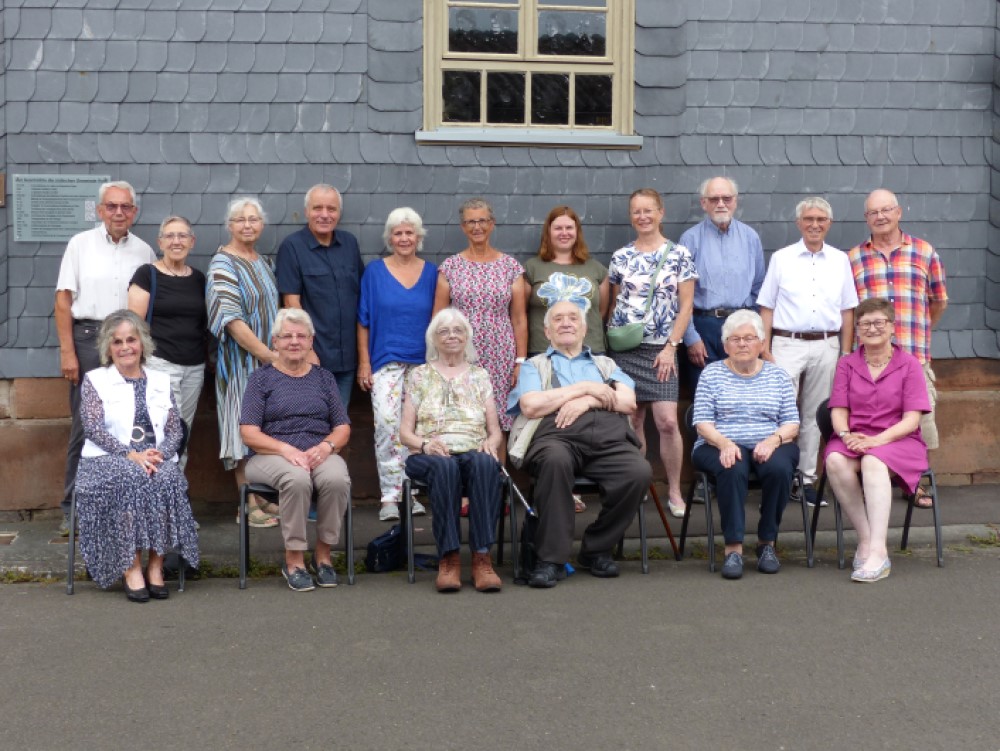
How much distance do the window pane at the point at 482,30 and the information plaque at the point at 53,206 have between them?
96.3 inches

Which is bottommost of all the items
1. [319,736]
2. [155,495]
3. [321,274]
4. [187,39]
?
[319,736]

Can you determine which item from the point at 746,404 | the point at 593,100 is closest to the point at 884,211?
the point at 746,404

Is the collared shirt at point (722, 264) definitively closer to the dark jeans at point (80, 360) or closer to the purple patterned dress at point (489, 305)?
the purple patterned dress at point (489, 305)

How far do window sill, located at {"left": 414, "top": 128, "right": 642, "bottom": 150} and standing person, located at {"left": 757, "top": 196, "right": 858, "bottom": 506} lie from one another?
1304mm

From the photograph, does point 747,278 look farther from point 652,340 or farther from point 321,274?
point 321,274

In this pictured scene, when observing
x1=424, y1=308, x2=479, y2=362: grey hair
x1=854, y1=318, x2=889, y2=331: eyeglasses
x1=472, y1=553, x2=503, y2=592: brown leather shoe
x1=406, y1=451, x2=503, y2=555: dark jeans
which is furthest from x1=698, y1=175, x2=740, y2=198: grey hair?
x1=472, y1=553, x2=503, y2=592: brown leather shoe

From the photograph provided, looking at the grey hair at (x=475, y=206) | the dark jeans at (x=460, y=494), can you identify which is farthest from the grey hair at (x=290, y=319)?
the grey hair at (x=475, y=206)

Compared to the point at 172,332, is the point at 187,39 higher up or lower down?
higher up

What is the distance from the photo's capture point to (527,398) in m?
6.70

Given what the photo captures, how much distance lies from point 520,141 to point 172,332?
2602mm

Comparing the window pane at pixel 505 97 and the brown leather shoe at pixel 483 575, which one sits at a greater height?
the window pane at pixel 505 97

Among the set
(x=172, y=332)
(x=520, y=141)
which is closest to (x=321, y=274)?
(x=172, y=332)

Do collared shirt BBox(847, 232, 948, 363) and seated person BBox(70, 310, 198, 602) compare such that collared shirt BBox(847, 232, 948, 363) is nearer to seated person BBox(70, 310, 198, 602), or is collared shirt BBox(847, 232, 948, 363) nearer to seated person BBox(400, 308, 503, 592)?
seated person BBox(400, 308, 503, 592)

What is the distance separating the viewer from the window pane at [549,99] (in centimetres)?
843
